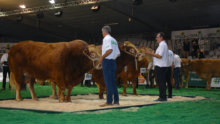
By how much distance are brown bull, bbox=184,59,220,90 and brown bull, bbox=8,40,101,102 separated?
27.9ft

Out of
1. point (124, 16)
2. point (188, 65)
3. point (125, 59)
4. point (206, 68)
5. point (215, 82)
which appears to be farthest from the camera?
point (124, 16)

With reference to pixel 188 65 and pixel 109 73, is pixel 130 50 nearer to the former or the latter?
pixel 109 73

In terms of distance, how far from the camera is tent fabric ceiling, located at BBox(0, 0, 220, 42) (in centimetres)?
1831

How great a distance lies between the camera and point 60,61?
20.4 ft

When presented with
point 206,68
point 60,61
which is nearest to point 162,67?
point 60,61

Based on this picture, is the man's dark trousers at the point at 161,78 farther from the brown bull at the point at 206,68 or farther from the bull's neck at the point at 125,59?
the brown bull at the point at 206,68

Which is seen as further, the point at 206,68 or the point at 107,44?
the point at 206,68

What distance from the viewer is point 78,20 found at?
24.3 metres

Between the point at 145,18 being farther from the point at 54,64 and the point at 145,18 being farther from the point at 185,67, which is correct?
the point at 54,64

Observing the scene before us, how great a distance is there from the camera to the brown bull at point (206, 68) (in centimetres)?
1286

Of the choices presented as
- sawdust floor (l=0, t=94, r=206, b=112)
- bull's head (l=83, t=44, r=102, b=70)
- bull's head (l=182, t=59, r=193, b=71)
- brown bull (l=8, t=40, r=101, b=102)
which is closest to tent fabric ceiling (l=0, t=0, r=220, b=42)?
bull's head (l=182, t=59, r=193, b=71)

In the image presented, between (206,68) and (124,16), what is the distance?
35.6ft

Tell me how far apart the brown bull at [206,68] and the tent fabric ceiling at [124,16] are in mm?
5688

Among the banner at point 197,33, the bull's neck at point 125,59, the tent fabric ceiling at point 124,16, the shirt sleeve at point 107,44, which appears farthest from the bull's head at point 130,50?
the banner at point 197,33
